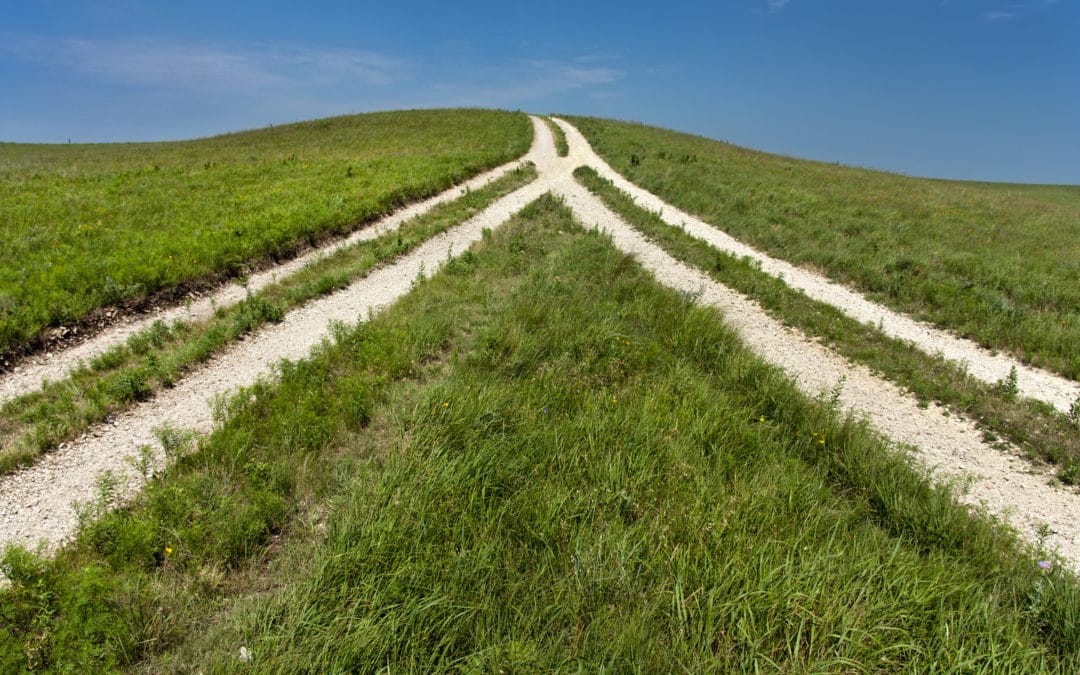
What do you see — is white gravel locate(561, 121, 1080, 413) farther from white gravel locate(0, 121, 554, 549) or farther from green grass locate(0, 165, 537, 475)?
green grass locate(0, 165, 537, 475)

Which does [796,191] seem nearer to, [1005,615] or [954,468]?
[954,468]

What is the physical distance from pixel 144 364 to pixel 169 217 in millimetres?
9387

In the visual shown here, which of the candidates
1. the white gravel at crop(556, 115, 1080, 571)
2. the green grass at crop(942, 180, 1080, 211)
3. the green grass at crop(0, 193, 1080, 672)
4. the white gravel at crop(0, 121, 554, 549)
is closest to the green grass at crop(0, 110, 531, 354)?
the white gravel at crop(0, 121, 554, 549)

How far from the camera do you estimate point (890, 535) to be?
487 centimetres

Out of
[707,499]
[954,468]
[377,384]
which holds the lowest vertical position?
[954,468]

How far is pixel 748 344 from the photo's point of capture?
923cm

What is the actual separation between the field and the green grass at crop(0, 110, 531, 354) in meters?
2.39

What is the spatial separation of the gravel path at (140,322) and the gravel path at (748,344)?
2.17 m

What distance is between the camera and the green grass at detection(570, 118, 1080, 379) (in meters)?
10.3

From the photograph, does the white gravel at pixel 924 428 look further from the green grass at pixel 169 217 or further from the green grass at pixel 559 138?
the green grass at pixel 559 138

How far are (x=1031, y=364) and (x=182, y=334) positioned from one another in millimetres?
16379

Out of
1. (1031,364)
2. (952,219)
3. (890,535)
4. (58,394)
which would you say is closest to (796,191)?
(952,219)

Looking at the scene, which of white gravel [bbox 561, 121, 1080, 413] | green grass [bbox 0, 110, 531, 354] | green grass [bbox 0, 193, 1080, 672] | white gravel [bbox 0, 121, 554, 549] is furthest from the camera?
green grass [bbox 0, 110, 531, 354]

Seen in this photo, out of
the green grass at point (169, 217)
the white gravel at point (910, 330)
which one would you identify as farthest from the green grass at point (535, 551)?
the green grass at point (169, 217)
